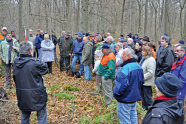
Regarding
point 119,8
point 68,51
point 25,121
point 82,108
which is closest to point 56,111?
point 82,108

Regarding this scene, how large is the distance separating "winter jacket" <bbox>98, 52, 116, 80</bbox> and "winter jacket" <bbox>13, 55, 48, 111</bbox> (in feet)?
7.56

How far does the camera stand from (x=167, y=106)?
1966 mm

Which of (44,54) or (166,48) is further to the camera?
(44,54)

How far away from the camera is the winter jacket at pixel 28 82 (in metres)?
3.33

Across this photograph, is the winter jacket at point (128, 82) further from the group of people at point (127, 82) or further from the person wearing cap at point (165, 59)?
the person wearing cap at point (165, 59)

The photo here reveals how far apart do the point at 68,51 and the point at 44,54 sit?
4.56 ft

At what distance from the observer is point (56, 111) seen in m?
5.27

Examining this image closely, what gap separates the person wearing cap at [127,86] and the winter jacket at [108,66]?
143 centimetres

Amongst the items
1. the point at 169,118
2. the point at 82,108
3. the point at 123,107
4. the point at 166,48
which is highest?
the point at 166,48

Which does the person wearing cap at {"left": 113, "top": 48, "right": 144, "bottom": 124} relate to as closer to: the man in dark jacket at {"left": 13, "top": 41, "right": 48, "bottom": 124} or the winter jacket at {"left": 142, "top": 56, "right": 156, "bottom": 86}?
the winter jacket at {"left": 142, "top": 56, "right": 156, "bottom": 86}

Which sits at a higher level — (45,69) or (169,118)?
(45,69)

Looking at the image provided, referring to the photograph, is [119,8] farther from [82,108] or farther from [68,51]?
[82,108]

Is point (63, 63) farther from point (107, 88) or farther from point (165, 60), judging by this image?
point (165, 60)

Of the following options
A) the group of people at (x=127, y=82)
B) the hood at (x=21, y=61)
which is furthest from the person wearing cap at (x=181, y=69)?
the hood at (x=21, y=61)
